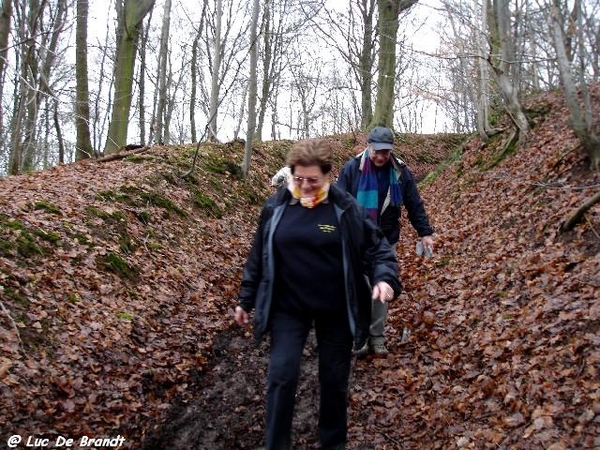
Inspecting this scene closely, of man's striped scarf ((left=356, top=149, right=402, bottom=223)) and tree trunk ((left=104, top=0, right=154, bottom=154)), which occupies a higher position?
tree trunk ((left=104, top=0, right=154, bottom=154))

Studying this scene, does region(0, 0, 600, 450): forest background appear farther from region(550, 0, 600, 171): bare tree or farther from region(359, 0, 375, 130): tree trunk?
region(359, 0, 375, 130): tree trunk

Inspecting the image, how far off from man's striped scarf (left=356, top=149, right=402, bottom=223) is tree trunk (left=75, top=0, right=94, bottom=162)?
968 cm

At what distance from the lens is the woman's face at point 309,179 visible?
11.6 ft

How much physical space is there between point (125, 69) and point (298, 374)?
11.8m

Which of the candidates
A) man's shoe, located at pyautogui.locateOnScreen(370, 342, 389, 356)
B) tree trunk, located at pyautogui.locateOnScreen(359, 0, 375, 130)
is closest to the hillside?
man's shoe, located at pyautogui.locateOnScreen(370, 342, 389, 356)

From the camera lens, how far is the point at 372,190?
205 inches

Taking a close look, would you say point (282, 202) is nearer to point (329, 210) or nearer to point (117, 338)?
point (329, 210)

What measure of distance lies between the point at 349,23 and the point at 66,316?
19.8 metres

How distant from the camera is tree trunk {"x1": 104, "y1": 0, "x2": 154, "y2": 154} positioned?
1291 centimetres

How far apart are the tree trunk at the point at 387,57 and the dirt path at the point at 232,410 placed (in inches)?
573

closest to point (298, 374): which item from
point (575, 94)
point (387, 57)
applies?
point (575, 94)

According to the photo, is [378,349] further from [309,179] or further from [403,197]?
[309,179]

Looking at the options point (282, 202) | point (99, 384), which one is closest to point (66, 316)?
point (99, 384)

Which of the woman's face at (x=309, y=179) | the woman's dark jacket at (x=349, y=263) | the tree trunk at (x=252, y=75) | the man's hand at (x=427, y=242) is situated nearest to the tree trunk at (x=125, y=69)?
the tree trunk at (x=252, y=75)
